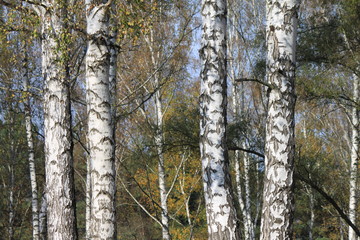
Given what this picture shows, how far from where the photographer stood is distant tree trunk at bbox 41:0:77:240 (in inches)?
175

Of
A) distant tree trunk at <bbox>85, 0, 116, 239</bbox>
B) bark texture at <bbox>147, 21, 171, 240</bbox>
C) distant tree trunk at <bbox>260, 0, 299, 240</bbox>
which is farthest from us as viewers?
bark texture at <bbox>147, 21, 171, 240</bbox>

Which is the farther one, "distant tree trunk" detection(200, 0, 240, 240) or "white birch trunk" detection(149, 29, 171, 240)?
"white birch trunk" detection(149, 29, 171, 240)

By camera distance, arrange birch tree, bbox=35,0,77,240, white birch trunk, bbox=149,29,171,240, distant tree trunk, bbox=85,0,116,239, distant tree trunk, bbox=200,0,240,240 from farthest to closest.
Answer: white birch trunk, bbox=149,29,171,240
birch tree, bbox=35,0,77,240
distant tree trunk, bbox=85,0,116,239
distant tree trunk, bbox=200,0,240,240

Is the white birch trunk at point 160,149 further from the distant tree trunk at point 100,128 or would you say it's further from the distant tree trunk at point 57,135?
the distant tree trunk at point 100,128

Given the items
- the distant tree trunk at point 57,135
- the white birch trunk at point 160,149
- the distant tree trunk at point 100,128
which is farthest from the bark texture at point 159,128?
the distant tree trunk at point 100,128

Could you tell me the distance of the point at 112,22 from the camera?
4273 millimetres

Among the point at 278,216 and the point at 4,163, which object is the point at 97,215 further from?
the point at 4,163

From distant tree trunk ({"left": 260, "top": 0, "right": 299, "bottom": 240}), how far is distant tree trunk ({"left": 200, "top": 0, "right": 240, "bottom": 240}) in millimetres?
331

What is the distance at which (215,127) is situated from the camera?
3.57 metres

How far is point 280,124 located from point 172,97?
910cm

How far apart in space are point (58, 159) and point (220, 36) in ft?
7.26

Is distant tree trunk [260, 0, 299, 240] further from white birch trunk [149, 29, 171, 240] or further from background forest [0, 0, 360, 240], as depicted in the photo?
white birch trunk [149, 29, 171, 240]

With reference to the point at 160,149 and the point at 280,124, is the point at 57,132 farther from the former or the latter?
the point at 160,149

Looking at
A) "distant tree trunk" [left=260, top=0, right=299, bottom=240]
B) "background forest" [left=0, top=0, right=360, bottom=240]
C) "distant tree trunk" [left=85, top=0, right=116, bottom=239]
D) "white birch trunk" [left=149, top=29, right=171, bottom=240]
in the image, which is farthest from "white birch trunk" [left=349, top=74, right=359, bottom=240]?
"distant tree trunk" [left=85, top=0, right=116, bottom=239]
